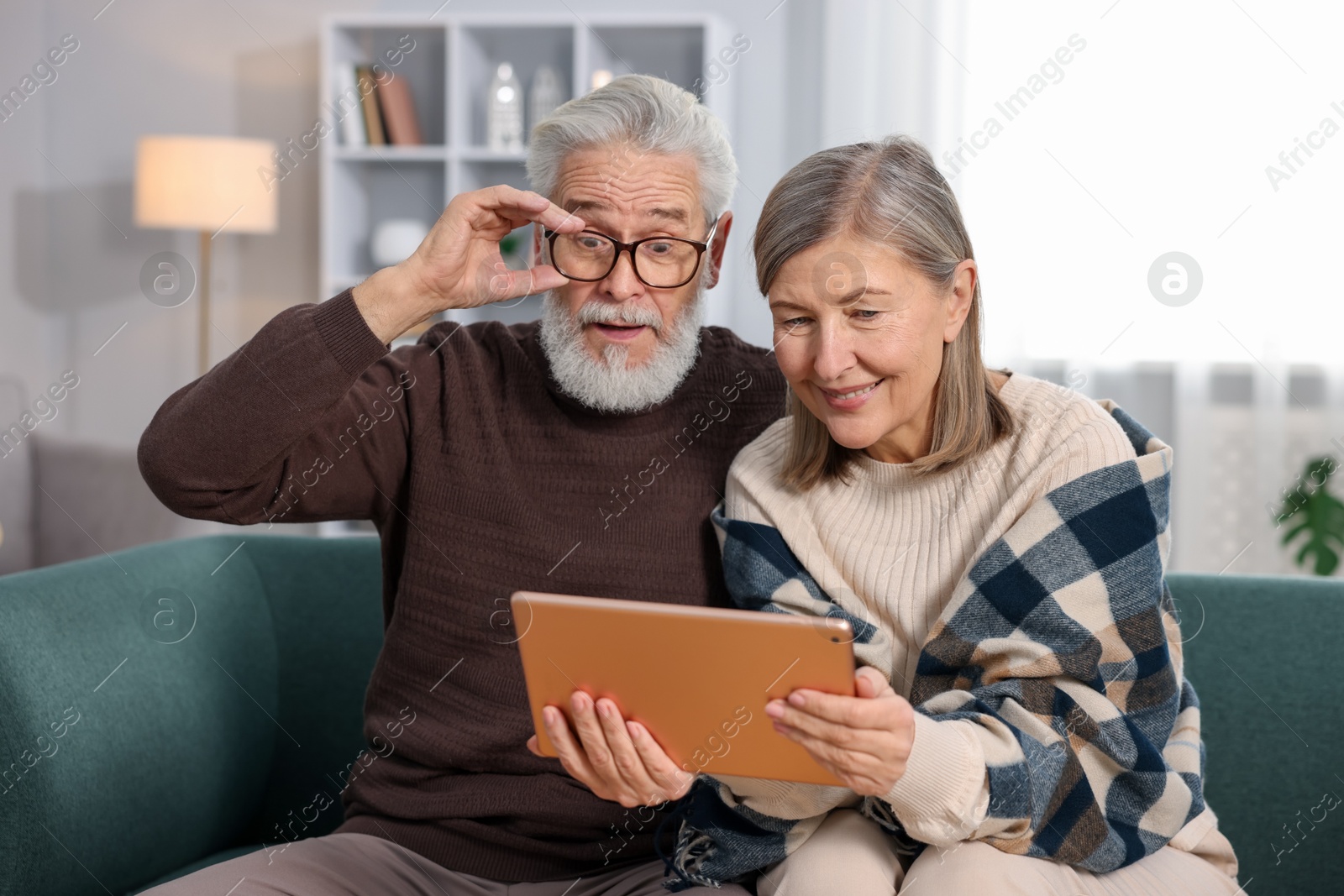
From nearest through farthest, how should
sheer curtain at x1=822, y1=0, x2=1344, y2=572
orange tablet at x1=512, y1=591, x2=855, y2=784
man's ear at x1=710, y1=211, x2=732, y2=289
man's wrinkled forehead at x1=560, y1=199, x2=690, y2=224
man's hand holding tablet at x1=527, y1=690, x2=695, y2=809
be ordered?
1. orange tablet at x1=512, y1=591, x2=855, y2=784
2. man's hand holding tablet at x1=527, y1=690, x2=695, y2=809
3. man's wrinkled forehead at x1=560, y1=199, x2=690, y2=224
4. man's ear at x1=710, y1=211, x2=732, y2=289
5. sheer curtain at x1=822, y1=0, x2=1344, y2=572

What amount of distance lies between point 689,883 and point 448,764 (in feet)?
1.12

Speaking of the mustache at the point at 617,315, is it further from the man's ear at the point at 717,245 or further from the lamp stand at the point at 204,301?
the lamp stand at the point at 204,301

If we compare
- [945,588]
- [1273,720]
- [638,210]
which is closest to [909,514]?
[945,588]

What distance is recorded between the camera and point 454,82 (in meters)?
3.85

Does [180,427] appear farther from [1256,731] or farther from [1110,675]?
[1256,731]

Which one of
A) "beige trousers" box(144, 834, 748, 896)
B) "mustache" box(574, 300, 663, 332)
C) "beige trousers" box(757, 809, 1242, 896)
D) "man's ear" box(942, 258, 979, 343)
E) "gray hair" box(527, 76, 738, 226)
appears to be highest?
"gray hair" box(527, 76, 738, 226)

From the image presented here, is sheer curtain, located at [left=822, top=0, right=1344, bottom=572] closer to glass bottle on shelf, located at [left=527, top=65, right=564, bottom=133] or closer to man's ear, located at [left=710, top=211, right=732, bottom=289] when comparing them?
glass bottle on shelf, located at [left=527, top=65, right=564, bottom=133]

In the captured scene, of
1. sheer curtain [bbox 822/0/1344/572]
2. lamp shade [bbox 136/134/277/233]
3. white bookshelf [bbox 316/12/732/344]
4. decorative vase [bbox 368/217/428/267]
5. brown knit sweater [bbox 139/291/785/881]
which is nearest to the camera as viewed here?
brown knit sweater [bbox 139/291/785/881]

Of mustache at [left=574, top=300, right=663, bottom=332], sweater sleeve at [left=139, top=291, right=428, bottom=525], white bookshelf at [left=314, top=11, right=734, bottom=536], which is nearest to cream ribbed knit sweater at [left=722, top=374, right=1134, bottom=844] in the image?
mustache at [left=574, top=300, right=663, bottom=332]

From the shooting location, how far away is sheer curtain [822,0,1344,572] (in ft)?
11.0

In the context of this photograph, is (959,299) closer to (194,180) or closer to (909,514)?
(909,514)

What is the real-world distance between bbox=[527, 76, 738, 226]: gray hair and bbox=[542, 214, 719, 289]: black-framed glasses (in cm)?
10

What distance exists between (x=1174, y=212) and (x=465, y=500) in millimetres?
2804

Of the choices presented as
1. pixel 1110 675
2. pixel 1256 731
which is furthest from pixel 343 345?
pixel 1256 731
